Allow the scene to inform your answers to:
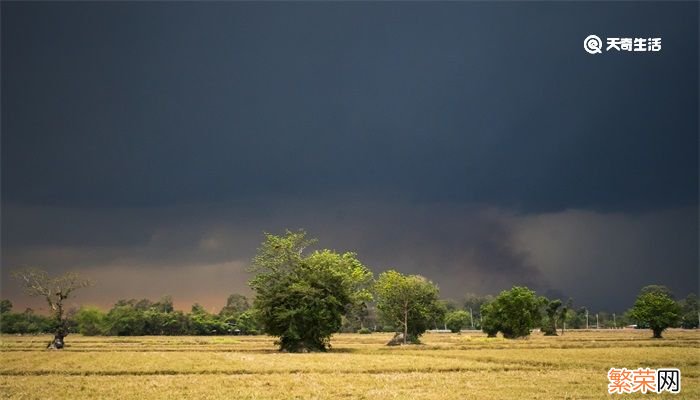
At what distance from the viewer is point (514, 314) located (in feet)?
350

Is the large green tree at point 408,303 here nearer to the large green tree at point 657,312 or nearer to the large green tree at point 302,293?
the large green tree at point 302,293

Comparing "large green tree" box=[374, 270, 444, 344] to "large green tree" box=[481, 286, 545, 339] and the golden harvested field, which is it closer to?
"large green tree" box=[481, 286, 545, 339]

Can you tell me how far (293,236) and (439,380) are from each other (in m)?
43.9

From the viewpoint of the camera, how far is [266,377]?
107 feet

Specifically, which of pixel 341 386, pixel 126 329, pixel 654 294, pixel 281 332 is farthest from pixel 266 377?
pixel 126 329

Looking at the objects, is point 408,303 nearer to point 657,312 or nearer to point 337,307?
point 337,307

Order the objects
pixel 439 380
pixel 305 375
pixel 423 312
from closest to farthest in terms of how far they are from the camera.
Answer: pixel 439 380 → pixel 305 375 → pixel 423 312

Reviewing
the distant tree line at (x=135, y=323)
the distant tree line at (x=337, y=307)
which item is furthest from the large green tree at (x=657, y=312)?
the distant tree line at (x=135, y=323)

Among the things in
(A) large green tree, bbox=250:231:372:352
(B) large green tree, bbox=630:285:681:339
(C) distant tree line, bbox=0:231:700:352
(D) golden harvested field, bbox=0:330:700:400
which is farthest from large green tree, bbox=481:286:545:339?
(D) golden harvested field, bbox=0:330:700:400

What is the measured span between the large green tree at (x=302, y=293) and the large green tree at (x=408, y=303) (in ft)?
67.3

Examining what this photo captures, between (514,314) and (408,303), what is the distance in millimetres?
24367

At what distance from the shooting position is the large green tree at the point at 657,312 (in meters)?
99.3

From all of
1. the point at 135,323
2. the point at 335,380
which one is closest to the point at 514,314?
the point at 335,380

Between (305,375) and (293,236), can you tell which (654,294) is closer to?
(293,236)
